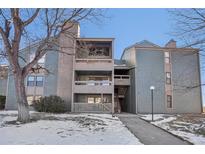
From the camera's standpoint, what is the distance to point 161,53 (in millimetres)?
20828

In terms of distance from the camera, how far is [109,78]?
70.6ft

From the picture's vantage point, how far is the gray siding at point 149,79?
19.9m

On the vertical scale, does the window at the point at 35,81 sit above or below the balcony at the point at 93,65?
below

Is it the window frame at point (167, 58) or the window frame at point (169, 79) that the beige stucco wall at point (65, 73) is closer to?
the window frame at point (167, 58)

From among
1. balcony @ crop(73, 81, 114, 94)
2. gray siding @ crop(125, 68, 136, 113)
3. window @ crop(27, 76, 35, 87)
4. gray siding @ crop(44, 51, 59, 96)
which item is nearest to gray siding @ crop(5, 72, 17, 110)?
window @ crop(27, 76, 35, 87)

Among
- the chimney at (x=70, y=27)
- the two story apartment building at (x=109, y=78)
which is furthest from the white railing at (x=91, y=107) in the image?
the chimney at (x=70, y=27)

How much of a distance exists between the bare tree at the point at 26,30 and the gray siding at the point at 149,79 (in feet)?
Result: 31.4

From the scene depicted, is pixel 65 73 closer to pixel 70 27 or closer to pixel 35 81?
pixel 35 81

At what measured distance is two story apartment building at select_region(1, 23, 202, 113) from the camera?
64.4 ft

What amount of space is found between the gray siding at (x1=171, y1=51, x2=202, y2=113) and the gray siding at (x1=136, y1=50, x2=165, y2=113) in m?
1.23

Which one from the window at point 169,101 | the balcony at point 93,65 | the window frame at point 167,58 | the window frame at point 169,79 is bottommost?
the window at point 169,101

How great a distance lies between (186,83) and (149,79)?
3.51 metres
